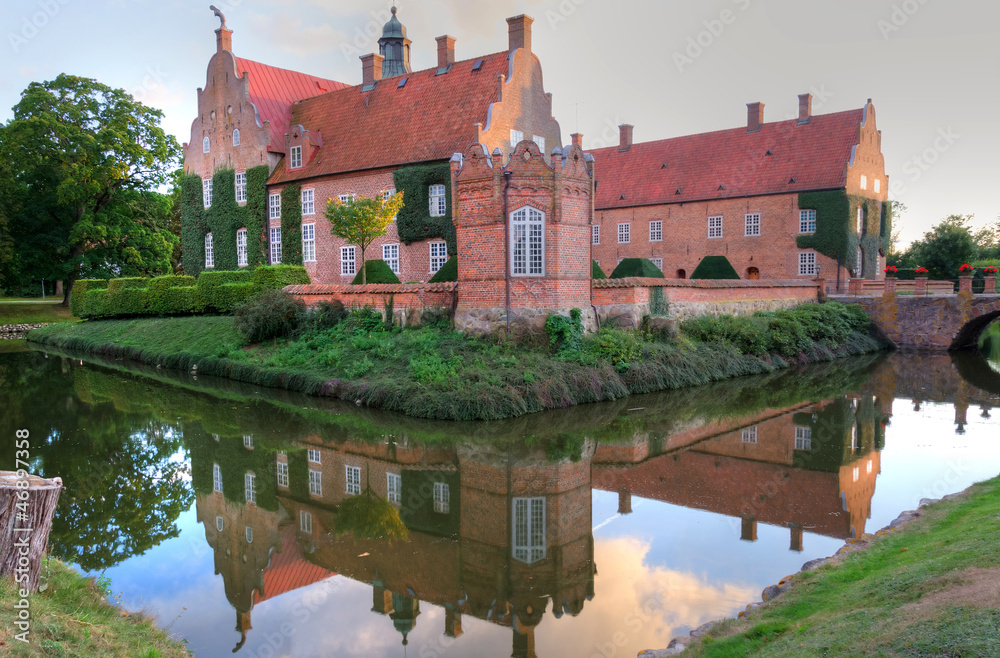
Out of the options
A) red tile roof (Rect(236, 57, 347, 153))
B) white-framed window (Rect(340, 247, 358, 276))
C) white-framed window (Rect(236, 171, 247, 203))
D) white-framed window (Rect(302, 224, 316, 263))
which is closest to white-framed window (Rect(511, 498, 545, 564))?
white-framed window (Rect(340, 247, 358, 276))

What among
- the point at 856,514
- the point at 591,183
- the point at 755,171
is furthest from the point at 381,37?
the point at 856,514

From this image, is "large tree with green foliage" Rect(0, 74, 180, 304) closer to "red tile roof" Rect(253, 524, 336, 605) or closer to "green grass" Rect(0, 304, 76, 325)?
"green grass" Rect(0, 304, 76, 325)

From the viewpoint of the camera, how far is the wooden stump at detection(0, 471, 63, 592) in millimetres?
4398

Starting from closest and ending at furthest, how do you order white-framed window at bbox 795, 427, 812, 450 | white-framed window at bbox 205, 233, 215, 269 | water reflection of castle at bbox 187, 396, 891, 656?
water reflection of castle at bbox 187, 396, 891, 656 < white-framed window at bbox 795, 427, 812, 450 < white-framed window at bbox 205, 233, 215, 269

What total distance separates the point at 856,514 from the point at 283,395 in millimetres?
12648

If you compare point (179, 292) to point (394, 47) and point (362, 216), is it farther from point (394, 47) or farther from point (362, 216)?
point (394, 47)

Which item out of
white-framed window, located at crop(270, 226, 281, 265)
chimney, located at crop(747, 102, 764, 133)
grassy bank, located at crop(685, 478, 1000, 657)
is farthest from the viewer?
chimney, located at crop(747, 102, 764, 133)

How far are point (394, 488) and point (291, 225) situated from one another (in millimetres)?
22954

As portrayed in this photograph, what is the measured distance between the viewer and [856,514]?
851 centimetres

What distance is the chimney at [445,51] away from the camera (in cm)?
2877

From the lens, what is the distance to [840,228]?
104ft

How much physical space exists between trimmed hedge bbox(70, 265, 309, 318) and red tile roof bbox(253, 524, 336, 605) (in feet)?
51.8

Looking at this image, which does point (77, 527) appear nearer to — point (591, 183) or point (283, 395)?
point (283, 395)

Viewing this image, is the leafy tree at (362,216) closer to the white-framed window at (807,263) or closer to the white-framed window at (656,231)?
the white-framed window at (656,231)
